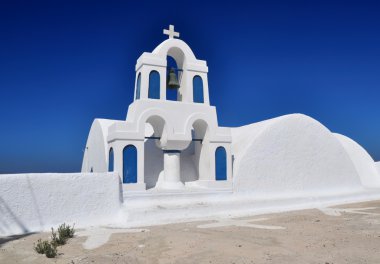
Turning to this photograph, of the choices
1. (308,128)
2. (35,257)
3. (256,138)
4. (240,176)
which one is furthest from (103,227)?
(308,128)

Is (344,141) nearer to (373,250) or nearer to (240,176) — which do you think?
(240,176)

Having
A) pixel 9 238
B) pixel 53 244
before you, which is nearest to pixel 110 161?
pixel 9 238

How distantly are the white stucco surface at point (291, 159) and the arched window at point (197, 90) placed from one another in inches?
106

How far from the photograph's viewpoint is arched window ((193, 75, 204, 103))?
41.6ft

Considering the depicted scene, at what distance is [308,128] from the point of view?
14.8 meters

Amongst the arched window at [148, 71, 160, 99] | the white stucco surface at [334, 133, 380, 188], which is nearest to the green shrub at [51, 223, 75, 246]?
the arched window at [148, 71, 160, 99]

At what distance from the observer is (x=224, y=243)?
686 centimetres

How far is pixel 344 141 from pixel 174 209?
14.5 m

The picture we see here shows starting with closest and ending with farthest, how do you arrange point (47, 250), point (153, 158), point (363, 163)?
point (47, 250)
point (153, 158)
point (363, 163)

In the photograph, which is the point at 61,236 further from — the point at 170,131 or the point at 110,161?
the point at 170,131

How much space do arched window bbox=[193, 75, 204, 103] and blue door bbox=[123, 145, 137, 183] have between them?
3.17m

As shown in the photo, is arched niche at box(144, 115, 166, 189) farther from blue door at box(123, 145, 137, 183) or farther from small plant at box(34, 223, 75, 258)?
small plant at box(34, 223, 75, 258)

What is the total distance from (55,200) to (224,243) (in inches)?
177

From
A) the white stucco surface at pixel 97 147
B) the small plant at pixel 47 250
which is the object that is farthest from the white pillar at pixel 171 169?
the small plant at pixel 47 250
